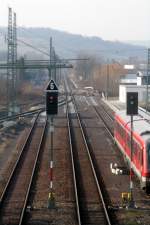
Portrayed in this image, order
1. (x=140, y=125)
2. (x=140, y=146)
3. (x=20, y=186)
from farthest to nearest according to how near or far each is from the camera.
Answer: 1. (x=140, y=125)
2. (x=20, y=186)
3. (x=140, y=146)

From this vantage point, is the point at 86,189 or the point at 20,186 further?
the point at 20,186

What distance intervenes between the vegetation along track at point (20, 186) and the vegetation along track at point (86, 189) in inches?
68.8

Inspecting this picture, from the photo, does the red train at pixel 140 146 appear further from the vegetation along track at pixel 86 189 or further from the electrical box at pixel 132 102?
the vegetation along track at pixel 86 189

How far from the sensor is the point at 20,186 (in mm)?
19875

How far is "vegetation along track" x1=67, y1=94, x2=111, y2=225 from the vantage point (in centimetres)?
1543

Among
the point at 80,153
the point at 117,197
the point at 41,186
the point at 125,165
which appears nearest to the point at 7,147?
the point at 80,153

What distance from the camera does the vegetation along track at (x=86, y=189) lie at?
15428 millimetres

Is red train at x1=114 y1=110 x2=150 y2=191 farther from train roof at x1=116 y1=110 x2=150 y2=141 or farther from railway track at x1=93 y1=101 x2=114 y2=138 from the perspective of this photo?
railway track at x1=93 y1=101 x2=114 y2=138

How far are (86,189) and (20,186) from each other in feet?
8.28

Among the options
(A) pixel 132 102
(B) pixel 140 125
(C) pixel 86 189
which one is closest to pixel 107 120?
(B) pixel 140 125

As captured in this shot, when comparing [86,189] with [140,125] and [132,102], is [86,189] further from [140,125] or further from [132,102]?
[132,102]

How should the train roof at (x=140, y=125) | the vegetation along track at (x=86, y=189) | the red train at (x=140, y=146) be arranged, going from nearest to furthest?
the vegetation along track at (x=86, y=189), the red train at (x=140, y=146), the train roof at (x=140, y=125)

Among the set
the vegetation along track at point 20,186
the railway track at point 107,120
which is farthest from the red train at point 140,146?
the railway track at point 107,120

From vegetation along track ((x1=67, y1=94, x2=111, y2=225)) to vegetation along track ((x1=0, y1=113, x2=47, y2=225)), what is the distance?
175cm
